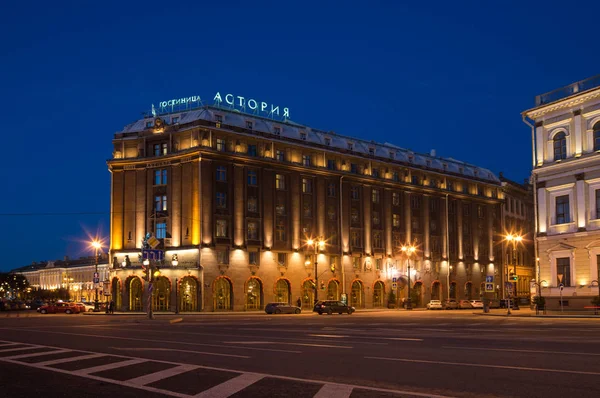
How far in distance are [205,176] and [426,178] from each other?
4147cm

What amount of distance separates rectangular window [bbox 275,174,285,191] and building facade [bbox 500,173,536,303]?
45511 millimetres

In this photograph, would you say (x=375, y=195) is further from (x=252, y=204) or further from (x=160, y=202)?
(x=160, y=202)

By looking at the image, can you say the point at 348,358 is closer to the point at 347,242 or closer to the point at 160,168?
the point at 160,168

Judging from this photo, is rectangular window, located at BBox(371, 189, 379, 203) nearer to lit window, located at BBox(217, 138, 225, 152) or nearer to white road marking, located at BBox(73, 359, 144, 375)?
lit window, located at BBox(217, 138, 225, 152)

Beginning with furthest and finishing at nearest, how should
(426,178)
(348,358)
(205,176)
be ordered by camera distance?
1. (426,178)
2. (205,176)
3. (348,358)

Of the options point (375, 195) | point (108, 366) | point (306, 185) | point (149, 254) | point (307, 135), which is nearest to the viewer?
point (108, 366)

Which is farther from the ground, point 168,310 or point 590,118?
point 590,118

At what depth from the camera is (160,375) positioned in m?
14.2

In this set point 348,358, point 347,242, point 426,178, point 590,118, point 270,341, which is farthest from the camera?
point 426,178

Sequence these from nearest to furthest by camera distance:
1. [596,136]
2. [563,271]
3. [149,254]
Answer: [596,136], [149,254], [563,271]

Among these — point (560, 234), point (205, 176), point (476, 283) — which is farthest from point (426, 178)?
point (560, 234)

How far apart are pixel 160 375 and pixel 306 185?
7554 centimetres

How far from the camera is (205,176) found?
3110 inches

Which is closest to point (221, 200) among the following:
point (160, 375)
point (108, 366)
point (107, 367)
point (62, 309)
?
point (62, 309)
